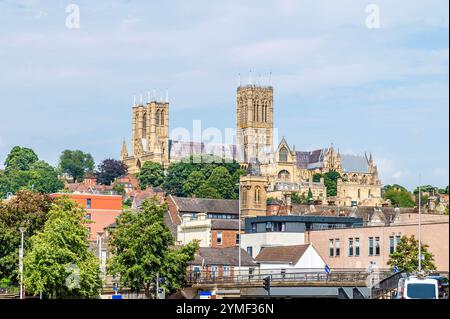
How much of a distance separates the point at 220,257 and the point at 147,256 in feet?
91.1

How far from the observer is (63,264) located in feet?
284

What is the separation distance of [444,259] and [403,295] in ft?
159

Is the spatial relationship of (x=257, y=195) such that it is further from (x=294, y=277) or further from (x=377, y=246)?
(x=294, y=277)

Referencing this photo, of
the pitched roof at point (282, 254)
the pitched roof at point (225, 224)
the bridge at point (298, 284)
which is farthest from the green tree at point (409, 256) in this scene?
the pitched roof at point (225, 224)

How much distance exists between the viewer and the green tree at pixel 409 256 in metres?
92.6

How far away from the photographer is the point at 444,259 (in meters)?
93.3

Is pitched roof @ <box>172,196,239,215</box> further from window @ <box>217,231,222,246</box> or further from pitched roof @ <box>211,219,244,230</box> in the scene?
window @ <box>217,231,222,246</box>

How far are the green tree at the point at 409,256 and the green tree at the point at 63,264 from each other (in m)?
23.9

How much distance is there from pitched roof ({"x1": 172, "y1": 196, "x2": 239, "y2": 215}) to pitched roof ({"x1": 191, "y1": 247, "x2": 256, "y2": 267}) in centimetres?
3996

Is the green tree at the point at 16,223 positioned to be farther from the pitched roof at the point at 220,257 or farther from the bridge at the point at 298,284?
the pitched roof at the point at 220,257

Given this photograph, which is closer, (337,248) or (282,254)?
(337,248)

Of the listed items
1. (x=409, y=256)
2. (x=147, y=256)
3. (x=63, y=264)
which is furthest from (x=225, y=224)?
(x=63, y=264)
